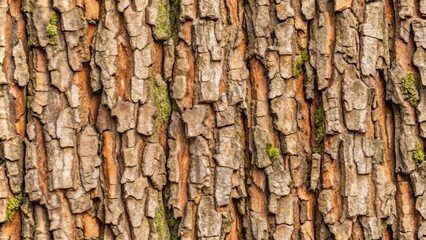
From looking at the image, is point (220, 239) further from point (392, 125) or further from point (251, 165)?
point (392, 125)

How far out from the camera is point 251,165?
277 centimetres

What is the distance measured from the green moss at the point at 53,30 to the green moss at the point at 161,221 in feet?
2.43

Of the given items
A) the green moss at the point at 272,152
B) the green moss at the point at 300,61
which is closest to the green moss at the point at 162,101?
the green moss at the point at 272,152

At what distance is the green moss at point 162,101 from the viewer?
271 centimetres

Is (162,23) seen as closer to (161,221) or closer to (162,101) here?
(162,101)

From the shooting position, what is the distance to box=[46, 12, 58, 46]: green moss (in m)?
2.65

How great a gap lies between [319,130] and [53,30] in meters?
1.15

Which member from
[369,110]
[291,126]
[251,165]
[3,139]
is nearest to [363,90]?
[369,110]

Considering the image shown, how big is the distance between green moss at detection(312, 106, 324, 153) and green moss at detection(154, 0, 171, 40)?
2.29 feet

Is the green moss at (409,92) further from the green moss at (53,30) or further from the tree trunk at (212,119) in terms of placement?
the green moss at (53,30)

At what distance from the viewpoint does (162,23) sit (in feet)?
8.99

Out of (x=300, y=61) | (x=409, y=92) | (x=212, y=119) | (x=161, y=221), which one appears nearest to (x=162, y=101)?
(x=212, y=119)

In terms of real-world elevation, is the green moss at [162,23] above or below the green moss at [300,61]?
above

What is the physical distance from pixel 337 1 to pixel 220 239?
3.58ft
